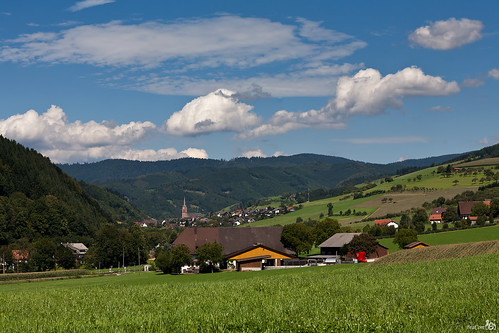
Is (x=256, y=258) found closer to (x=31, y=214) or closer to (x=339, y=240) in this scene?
(x=339, y=240)

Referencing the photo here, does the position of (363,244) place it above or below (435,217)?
below

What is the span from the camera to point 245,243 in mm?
112562

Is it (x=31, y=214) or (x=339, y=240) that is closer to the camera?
(x=339, y=240)

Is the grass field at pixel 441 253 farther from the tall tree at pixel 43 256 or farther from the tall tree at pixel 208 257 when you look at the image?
the tall tree at pixel 43 256

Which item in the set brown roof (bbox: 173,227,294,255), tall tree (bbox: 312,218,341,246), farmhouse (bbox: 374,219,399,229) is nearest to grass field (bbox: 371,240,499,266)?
brown roof (bbox: 173,227,294,255)

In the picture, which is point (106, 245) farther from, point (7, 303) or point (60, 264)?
point (7, 303)

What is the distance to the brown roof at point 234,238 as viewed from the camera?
11112cm

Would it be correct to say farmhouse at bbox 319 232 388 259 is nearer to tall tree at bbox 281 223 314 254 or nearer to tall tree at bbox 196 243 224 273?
tall tree at bbox 281 223 314 254

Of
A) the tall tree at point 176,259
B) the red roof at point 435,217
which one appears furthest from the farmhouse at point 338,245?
the red roof at point 435,217

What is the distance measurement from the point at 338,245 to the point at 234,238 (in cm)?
2160

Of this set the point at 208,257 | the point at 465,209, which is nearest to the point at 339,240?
the point at 208,257

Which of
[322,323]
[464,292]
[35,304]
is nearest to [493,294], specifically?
[464,292]

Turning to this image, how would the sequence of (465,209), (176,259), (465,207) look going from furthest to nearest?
(465,207) → (465,209) → (176,259)

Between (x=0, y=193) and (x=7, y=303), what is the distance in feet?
559
